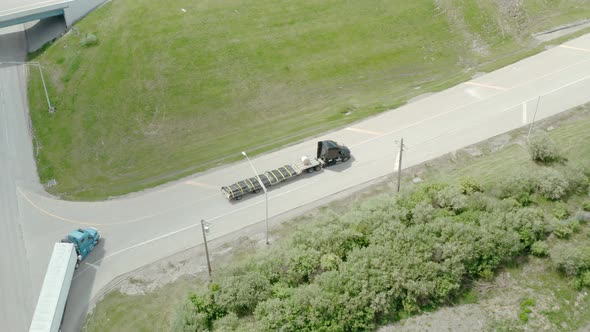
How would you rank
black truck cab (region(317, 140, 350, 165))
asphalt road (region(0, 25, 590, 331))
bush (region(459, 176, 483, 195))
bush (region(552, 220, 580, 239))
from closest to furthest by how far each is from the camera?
asphalt road (region(0, 25, 590, 331)) < bush (region(552, 220, 580, 239)) < bush (region(459, 176, 483, 195)) < black truck cab (region(317, 140, 350, 165))

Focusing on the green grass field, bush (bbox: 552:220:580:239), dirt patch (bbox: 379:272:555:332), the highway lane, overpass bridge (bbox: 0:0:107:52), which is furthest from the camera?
overpass bridge (bbox: 0:0:107:52)

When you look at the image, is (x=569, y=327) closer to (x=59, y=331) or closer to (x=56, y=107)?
(x=59, y=331)

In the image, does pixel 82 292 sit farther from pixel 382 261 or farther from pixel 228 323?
pixel 382 261

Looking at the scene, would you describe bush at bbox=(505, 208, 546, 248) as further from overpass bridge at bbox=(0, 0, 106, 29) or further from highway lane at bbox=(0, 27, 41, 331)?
overpass bridge at bbox=(0, 0, 106, 29)

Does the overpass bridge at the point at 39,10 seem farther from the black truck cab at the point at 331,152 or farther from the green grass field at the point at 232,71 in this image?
the black truck cab at the point at 331,152

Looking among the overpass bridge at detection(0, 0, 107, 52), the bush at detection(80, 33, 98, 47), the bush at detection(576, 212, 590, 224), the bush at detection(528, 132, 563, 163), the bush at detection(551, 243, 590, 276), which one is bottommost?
the bush at detection(551, 243, 590, 276)

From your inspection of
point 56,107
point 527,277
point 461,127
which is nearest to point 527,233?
point 527,277

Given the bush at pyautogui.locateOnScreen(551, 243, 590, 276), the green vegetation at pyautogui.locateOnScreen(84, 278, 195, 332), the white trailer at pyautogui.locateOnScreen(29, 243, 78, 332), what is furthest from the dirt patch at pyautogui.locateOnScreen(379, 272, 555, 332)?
the white trailer at pyautogui.locateOnScreen(29, 243, 78, 332)

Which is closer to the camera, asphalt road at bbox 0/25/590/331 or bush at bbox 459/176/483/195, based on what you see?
asphalt road at bbox 0/25/590/331
